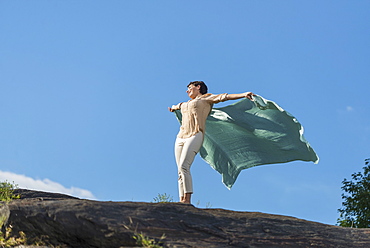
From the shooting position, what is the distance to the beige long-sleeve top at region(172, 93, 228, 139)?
9.60 meters

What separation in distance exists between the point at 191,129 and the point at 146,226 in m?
3.02

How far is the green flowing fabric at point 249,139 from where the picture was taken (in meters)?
10.4

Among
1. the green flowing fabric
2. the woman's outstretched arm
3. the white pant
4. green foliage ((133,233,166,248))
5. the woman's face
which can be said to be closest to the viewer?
green foliage ((133,233,166,248))

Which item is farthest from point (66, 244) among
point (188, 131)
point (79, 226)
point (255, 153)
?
point (255, 153)

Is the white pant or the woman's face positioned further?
the woman's face

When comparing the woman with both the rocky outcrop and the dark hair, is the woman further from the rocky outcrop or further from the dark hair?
the rocky outcrop

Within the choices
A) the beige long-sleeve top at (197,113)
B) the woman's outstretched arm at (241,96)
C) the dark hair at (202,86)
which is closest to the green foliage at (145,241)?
the beige long-sleeve top at (197,113)

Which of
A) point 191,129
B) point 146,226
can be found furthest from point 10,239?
point 191,129

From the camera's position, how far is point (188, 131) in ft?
31.6

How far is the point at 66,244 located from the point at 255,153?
4867 millimetres

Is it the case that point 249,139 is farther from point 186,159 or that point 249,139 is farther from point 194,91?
point 186,159

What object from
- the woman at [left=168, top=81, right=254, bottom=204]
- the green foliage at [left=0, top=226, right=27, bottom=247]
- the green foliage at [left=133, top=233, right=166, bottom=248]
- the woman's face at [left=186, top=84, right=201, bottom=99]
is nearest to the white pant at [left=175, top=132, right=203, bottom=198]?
the woman at [left=168, top=81, right=254, bottom=204]

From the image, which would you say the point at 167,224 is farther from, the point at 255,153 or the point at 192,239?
the point at 255,153

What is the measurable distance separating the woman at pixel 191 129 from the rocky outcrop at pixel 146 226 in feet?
4.32
